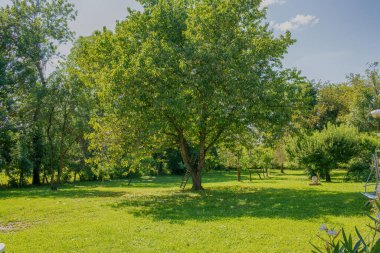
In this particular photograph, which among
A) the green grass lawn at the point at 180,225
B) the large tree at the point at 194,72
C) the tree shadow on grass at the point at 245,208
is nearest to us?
the green grass lawn at the point at 180,225

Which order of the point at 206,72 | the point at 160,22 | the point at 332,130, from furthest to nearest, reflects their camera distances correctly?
the point at 332,130 < the point at 160,22 < the point at 206,72

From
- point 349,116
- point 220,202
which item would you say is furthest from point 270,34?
point 349,116

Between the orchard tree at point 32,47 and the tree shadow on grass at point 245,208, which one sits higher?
the orchard tree at point 32,47

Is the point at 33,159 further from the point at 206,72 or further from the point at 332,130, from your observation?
the point at 332,130

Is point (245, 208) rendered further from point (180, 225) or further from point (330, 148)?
point (330, 148)

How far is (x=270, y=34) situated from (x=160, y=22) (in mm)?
7066

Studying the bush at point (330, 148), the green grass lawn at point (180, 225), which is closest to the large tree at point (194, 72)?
the green grass lawn at point (180, 225)

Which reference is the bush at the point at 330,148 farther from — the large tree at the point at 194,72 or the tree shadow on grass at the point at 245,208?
the tree shadow on grass at the point at 245,208

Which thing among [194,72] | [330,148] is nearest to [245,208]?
[194,72]

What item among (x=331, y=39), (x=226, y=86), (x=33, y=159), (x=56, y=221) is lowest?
(x=56, y=221)

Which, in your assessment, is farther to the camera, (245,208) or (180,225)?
(245,208)

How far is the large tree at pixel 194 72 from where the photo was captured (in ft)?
55.8

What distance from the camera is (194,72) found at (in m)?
17.7

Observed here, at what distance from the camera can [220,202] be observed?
15789 millimetres
